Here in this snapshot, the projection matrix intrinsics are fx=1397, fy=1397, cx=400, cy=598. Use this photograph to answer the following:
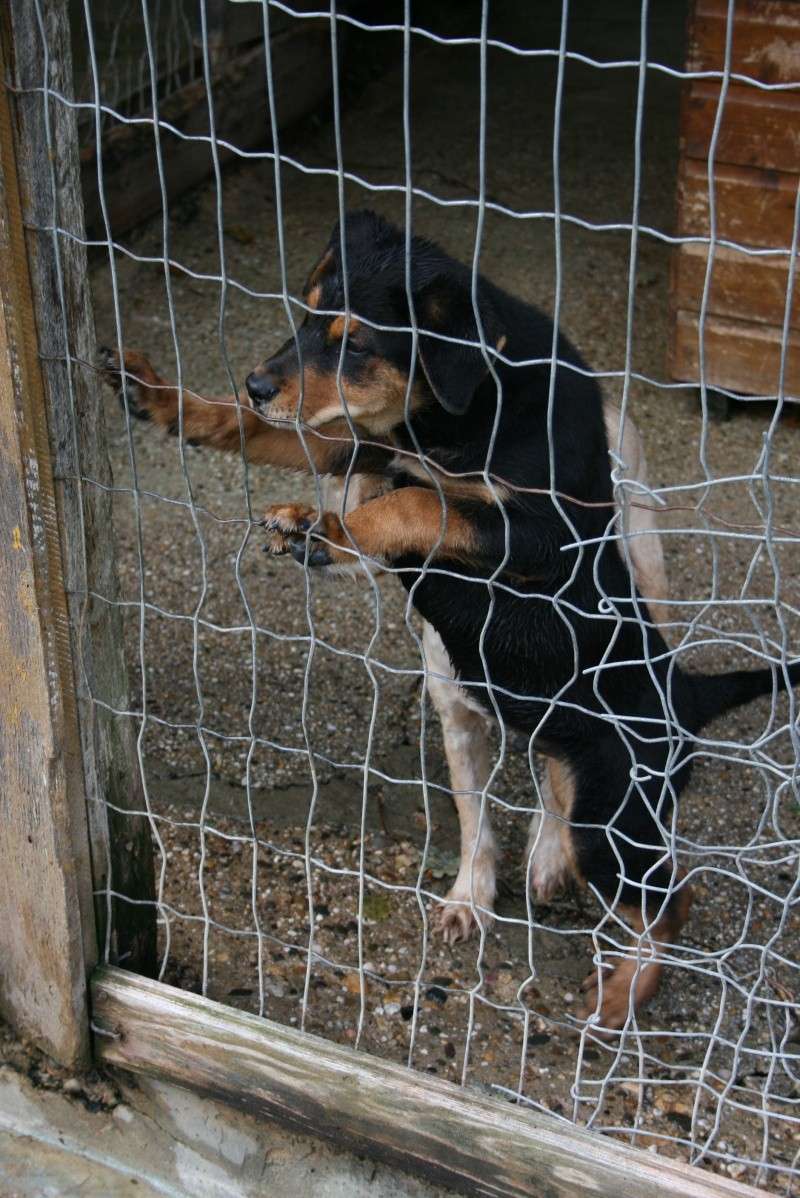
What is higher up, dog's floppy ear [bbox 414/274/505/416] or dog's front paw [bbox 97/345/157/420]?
dog's floppy ear [bbox 414/274/505/416]

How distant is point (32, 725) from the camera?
9.30 ft

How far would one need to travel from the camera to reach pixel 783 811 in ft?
13.4

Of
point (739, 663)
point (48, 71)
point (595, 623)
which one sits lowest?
point (739, 663)

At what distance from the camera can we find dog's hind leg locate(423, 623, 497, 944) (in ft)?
12.0

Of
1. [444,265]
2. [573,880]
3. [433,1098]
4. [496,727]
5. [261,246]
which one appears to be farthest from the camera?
[261,246]

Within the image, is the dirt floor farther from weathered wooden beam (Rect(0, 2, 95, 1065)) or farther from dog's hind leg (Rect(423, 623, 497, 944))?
weathered wooden beam (Rect(0, 2, 95, 1065))

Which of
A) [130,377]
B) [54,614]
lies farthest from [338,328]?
[54,614]

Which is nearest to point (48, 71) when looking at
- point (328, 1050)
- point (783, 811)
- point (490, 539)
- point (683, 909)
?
point (490, 539)

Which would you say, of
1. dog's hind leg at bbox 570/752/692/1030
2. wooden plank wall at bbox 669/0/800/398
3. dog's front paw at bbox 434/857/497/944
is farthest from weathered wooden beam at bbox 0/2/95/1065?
wooden plank wall at bbox 669/0/800/398

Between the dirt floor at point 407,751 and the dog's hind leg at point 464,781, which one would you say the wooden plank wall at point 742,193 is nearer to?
the dirt floor at point 407,751

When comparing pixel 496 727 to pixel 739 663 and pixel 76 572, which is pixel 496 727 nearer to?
pixel 739 663

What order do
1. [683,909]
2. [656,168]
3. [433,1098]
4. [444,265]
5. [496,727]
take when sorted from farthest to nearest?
[656,168]
[496,727]
[683,909]
[444,265]
[433,1098]

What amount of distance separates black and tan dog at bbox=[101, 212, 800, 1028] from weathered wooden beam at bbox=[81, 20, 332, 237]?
3227 mm

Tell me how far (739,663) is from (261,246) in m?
3.70
